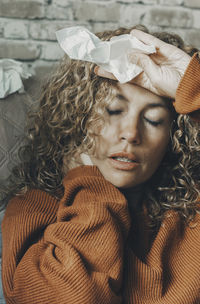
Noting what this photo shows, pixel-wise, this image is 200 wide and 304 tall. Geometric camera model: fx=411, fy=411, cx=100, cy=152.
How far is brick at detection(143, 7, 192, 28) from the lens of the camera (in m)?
1.71

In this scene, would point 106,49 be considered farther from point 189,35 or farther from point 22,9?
point 189,35

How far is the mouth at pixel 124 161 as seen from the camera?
1059mm

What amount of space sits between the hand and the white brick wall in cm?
58

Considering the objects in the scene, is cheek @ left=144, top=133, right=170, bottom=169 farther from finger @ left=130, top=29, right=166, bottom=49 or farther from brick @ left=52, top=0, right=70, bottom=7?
brick @ left=52, top=0, right=70, bottom=7

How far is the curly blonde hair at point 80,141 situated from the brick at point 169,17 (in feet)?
1.72

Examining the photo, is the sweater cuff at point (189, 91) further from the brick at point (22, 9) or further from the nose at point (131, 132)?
the brick at point (22, 9)

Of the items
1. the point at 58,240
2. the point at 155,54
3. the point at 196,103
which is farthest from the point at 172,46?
the point at 58,240

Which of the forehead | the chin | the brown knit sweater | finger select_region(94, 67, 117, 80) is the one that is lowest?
the brown knit sweater

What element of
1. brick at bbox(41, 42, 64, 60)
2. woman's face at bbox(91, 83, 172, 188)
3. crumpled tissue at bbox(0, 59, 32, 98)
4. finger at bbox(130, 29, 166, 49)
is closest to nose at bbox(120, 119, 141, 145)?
woman's face at bbox(91, 83, 172, 188)

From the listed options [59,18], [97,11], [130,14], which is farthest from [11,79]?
[130,14]

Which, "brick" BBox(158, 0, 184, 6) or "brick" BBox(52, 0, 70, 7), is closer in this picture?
"brick" BBox(52, 0, 70, 7)

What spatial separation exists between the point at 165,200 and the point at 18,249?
0.46 meters

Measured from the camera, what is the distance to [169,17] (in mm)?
1731

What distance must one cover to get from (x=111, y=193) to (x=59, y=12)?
86 cm
